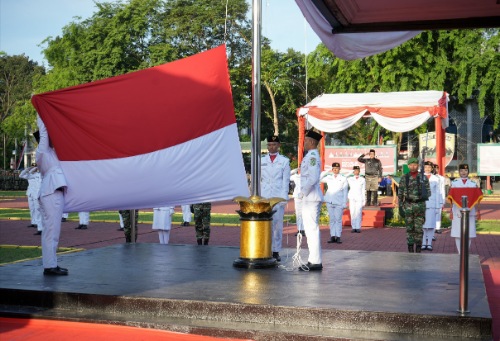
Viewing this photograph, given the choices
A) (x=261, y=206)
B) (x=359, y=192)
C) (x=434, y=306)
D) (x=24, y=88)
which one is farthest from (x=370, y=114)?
(x=24, y=88)

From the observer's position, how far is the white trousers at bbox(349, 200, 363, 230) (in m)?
18.3

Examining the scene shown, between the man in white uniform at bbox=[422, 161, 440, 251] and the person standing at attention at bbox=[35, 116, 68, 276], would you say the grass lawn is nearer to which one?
the person standing at attention at bbox=[35, 116, 68, 276]

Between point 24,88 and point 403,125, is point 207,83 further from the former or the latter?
point 24,88

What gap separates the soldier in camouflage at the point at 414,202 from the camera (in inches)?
455

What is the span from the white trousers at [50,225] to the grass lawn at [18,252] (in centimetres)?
386

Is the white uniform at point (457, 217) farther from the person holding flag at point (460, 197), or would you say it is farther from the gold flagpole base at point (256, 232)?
the gold flagpole base at point (256, 232)

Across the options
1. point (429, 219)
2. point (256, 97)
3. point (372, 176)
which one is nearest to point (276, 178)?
point (256, 97)

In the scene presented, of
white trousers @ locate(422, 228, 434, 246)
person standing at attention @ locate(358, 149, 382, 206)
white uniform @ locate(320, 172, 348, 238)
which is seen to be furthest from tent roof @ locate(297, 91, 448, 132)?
white trousers @ locate(422, 228, 434, 246)

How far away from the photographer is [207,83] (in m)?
9.03

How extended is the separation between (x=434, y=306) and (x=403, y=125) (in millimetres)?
12950

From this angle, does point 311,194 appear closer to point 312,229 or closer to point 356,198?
point 312,229

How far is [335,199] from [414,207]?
4877 mm

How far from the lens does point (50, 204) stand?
7.99 metres

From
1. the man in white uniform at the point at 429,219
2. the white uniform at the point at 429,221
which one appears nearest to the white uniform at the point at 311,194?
the man in white uniform at the point at 429,219
